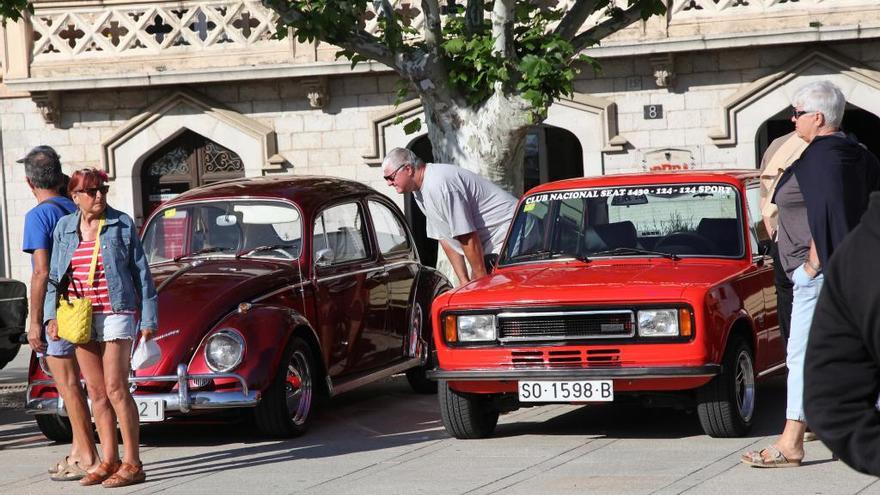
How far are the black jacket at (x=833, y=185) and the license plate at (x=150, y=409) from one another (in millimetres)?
3927

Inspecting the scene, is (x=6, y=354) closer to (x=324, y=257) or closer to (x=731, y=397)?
(x=324, y=257)

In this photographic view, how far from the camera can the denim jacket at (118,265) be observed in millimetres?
7926

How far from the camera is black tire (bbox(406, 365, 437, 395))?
11695 millimetres

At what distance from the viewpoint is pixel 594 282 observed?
28.5ft

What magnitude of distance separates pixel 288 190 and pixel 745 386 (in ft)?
12.0

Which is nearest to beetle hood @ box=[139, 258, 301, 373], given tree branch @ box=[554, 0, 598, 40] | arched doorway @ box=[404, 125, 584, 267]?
tree branch @ box=[554, 0, 598, 40]

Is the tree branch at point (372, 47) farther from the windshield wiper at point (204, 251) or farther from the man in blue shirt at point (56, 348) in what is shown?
the man in blue shirt at point (56, 348)

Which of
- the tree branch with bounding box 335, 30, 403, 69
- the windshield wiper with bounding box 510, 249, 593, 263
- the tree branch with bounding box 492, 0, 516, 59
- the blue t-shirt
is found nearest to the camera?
the blue t-shirt

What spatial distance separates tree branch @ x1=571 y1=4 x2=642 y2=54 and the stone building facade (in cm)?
581

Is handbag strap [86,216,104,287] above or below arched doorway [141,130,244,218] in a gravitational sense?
below

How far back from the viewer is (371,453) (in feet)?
29.3

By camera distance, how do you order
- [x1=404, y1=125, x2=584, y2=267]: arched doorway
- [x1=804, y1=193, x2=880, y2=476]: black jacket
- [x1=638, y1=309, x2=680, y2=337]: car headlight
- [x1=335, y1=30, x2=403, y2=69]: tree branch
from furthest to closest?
1. [x1=404, y1=125, x2=584, y2=267]: arched doorway
2. [x1=335, y1=30, x2=403, y2=69]: tree branch
3. [x1=638, y1=309, x2=680, y2=337]: car headlight
4. [x1=804, y1=193, x2=880, y2=476]: black jacket

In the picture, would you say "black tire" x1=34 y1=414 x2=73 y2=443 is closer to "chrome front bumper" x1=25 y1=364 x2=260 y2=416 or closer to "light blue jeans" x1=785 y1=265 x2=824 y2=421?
"chrome front bumper" x1=25 y1=364 x2=260 y2=416

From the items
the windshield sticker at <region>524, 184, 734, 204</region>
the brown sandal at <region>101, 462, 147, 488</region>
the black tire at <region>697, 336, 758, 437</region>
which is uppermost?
the windshield sticker at <region>524, 184, 734, 204</region>
